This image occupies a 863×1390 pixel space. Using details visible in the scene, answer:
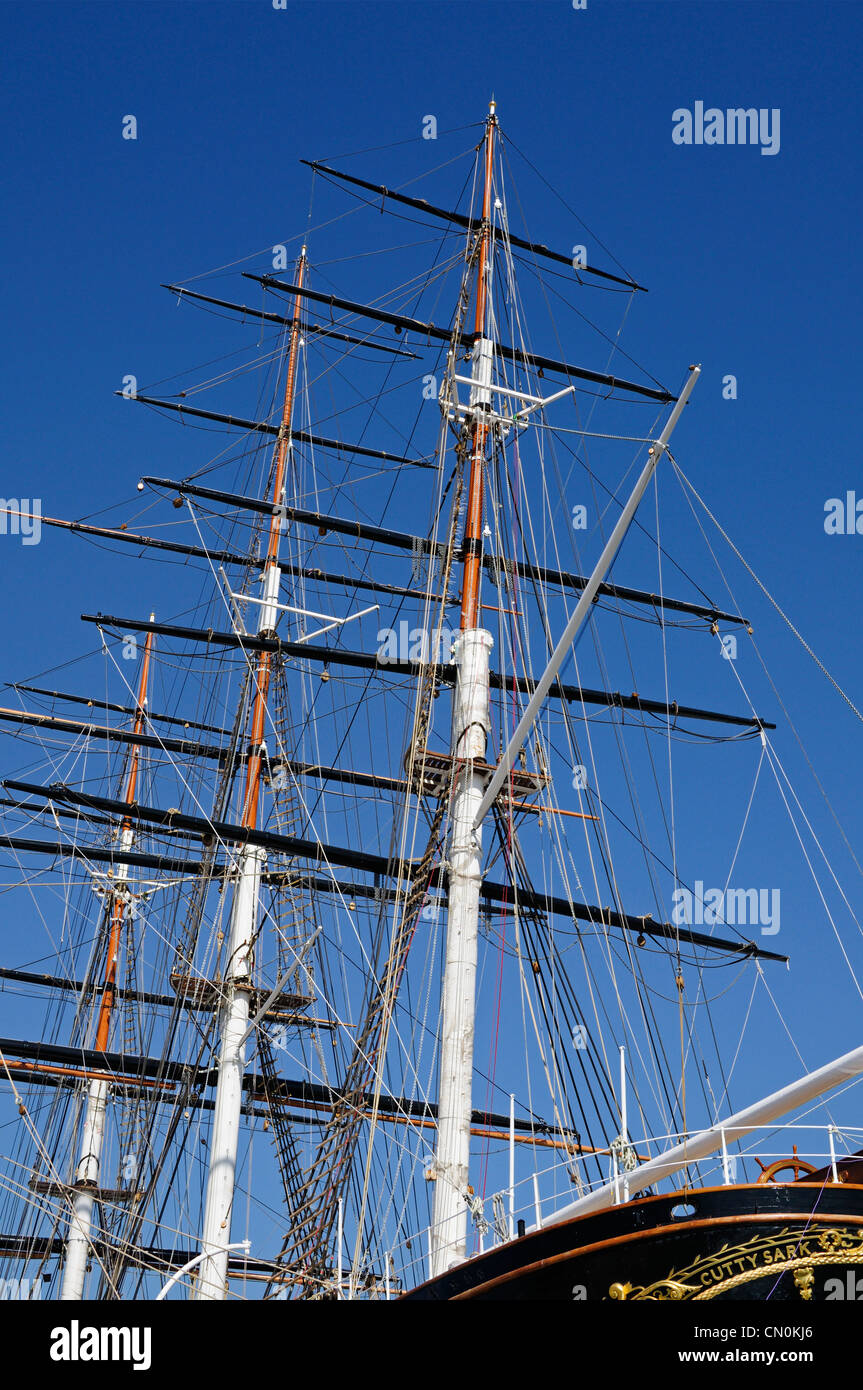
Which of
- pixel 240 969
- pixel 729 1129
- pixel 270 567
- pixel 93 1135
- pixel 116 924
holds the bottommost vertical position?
pixel 729 1129

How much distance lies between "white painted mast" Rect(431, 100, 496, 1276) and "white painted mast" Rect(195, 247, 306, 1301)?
210 inches

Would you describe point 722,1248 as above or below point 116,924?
below

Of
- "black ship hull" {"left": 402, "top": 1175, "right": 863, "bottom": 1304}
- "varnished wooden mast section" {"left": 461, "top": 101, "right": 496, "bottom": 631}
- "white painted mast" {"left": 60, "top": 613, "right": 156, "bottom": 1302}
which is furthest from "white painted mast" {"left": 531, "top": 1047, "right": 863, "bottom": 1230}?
"white painted mast" {"left": 60, "top": 613, "right": 156, "bottom": 1302}

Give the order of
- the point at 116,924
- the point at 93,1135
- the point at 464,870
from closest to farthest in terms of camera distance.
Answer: the point at 464,870
the point at 93,1135
the point at 116,924

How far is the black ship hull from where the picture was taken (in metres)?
10.3

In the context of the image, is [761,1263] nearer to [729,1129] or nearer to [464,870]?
[729,1129]

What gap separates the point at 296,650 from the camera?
1085 inches

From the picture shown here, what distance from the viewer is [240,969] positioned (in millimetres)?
28547

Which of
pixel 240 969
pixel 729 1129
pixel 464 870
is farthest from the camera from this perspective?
pixel 240 969

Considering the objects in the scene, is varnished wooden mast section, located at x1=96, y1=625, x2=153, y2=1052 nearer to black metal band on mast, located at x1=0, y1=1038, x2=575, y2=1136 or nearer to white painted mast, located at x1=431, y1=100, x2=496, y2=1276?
black metal band on mast, located at x1=0, y1=1038, x2=575, y2=1136

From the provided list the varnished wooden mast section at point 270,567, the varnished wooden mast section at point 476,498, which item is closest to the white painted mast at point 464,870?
the varnished wooden mast section at point 476,498

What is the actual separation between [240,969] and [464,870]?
402 inches

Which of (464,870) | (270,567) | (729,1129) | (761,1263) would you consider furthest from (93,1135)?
(761,1263)

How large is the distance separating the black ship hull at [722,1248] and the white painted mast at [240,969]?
436 inches
